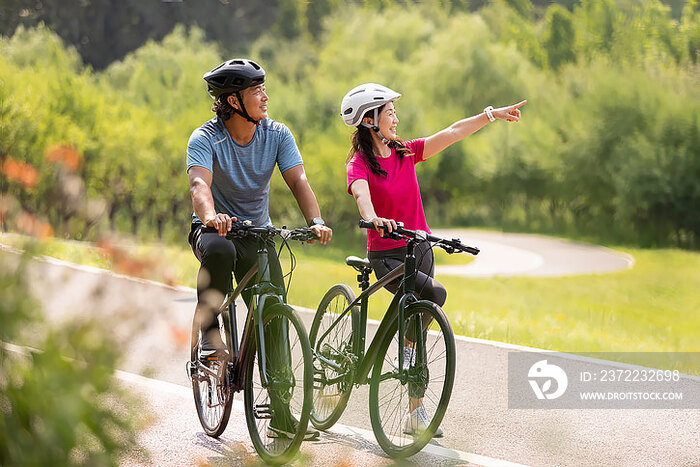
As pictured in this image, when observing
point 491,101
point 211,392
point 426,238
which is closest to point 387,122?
point 426,238

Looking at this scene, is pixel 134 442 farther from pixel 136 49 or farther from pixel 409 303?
pixel 136 49

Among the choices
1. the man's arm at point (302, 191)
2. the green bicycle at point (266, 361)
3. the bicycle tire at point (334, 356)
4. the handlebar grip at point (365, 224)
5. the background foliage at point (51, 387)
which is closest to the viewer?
the background foliage at point (51, 387)

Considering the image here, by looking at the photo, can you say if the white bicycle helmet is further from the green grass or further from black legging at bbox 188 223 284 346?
the green grass

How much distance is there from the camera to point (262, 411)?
4.76 metres

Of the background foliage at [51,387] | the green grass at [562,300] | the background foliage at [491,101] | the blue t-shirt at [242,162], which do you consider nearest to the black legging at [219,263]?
the blue t-shirt at [242,162]

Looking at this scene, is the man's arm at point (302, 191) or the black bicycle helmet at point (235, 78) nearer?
the black bicycle helmet at point (235, 78)

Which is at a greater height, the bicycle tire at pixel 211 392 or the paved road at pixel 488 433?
the bicycle tire at pixel 211 392

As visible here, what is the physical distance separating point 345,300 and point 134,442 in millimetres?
3494

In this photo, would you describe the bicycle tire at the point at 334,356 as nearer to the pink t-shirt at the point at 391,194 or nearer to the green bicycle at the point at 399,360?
the green bicycle at the point at 399,360

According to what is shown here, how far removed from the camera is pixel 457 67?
63.1 m

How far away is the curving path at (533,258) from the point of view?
150 ft

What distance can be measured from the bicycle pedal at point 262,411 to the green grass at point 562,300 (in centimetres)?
270

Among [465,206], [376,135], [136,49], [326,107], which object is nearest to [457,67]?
[465,206]

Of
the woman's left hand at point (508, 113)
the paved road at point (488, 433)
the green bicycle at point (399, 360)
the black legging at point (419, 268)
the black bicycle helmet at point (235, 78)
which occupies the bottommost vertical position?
the paved road at point (488, 433)
